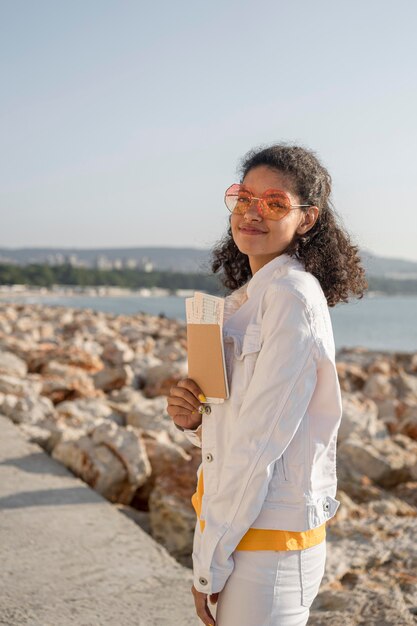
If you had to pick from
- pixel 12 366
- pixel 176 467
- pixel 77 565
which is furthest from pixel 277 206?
pixel 12 366

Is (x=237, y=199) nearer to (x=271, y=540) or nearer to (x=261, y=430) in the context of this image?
(x=261, y=430)

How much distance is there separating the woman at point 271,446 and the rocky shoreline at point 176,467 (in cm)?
106

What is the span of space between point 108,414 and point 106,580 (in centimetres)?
288

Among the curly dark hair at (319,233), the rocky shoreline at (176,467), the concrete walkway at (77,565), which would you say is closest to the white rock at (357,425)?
the rocky shoreline at (176,467)

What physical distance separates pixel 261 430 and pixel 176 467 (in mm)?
2647

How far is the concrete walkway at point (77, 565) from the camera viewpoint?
101 inches

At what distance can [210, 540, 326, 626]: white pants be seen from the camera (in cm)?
158

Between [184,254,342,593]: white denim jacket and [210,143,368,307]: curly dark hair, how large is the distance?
0.60ft

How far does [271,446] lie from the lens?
5.13ft

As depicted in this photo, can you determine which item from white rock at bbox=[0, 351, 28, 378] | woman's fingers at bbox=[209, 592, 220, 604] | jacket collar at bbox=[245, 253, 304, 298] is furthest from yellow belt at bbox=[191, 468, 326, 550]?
white rock at bbox=[0, 351, 28, 378]

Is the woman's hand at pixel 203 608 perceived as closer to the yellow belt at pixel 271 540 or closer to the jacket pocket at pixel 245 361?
the yellow belt at pixel 271 540

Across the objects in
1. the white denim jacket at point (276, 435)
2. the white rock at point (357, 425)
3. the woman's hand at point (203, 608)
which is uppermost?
the white denim jacket at point (276, 435)

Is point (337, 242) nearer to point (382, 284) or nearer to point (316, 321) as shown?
point (316, 321)

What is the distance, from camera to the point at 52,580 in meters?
2.78
